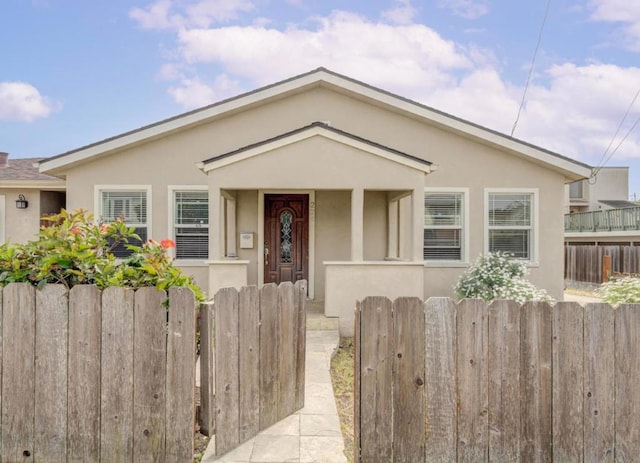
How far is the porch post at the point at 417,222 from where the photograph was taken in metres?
8.12

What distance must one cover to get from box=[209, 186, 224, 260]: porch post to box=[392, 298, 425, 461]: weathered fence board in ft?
18.4

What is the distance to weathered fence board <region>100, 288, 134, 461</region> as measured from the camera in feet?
10.3

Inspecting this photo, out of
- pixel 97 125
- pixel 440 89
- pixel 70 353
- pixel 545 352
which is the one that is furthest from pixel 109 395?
pixel 440 89

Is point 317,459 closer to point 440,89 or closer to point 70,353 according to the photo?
point 70,353

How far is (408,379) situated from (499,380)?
0.69 metres

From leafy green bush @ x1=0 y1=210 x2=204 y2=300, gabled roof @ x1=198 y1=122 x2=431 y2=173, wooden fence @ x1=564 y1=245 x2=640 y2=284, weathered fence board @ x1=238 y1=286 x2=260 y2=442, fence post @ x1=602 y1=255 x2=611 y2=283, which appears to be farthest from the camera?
fence post @ x1=602 y1=255 x2=611 y2=283

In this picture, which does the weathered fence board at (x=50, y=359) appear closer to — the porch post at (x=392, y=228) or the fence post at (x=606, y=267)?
the porch post at (x=392, y=228)

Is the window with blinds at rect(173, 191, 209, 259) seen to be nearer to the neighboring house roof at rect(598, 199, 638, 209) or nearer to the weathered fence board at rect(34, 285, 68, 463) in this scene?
the weathered fence board at rect(34, 285, 68, 463)

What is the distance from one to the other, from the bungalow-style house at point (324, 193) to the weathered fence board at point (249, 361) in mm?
5872

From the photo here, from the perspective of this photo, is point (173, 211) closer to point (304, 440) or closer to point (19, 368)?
point (19, 368)

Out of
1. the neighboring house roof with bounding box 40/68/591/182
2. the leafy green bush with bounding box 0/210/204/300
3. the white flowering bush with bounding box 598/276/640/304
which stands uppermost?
the neighboring house roof with bounding box 40/68/591/182

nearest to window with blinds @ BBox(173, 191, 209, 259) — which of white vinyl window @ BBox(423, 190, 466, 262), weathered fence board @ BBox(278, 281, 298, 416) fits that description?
white vinyl window @ BBox(423, 190, 466, 262)

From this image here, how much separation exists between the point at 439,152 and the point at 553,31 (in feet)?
28.0

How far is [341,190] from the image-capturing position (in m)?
9.32
